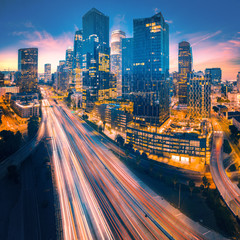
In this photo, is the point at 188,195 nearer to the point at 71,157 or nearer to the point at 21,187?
the point at 71,157

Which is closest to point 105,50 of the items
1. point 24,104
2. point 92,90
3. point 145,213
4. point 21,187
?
point 92,90

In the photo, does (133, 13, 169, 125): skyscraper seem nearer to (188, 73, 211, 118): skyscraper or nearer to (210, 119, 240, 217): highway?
(210, 119, 240, 217): highway

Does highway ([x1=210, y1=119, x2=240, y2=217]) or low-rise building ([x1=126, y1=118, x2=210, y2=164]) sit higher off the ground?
low-rise building ([x1=126, y1=118, x2=210, y2=164])

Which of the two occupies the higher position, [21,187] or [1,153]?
[1,153]

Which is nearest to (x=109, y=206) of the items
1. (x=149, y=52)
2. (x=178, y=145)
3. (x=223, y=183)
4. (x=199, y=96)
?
(x=223, y=183)

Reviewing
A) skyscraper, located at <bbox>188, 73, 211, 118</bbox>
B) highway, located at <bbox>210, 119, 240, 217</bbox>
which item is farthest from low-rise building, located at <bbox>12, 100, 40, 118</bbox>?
highway, located at <bbox>210, 119, 240, 217</bbox>
